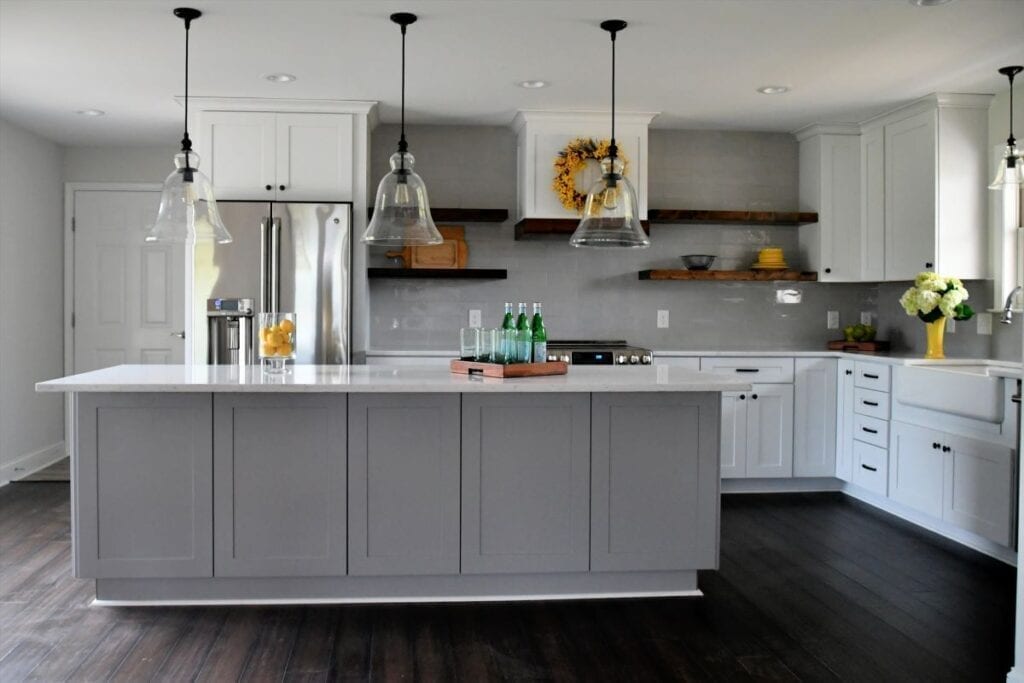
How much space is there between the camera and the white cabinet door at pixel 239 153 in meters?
5.34

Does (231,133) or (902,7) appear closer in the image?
(902,7)

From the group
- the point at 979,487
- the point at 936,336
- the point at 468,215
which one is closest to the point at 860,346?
the point at 936,336

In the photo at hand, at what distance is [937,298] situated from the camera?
4992 millimetres

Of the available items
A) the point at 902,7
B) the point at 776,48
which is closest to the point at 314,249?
the point at 776,48

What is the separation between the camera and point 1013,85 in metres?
4.87

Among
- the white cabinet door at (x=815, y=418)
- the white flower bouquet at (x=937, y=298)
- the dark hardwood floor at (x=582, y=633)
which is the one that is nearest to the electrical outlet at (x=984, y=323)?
the white flower bouquet at (x=937, y=298)

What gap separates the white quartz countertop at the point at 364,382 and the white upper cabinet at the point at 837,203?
2607 millimetres

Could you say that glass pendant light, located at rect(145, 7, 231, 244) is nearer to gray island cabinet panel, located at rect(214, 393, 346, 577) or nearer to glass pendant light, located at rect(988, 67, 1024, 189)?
gray island cabinet panel, located at rect(214, 393, 346, 577)

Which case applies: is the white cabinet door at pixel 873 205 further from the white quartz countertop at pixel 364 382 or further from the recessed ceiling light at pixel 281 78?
the recessed ceiling light at pixel 281 78

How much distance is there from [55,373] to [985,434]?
6024mm

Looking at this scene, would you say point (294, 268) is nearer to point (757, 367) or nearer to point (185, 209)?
point (185, 209)

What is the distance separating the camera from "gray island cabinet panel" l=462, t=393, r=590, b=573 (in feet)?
11.6

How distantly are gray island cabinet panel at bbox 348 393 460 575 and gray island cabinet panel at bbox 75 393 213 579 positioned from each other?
572mm

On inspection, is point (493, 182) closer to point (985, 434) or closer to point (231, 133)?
point (231, 133)
